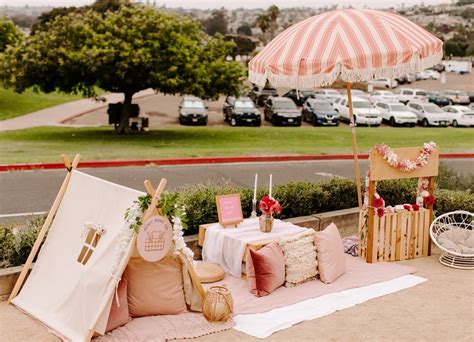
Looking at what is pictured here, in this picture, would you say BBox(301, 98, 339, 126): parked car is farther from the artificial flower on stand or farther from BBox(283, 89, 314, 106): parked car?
the artificial flower on stand

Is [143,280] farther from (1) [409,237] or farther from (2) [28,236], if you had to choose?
(1) [409,237]

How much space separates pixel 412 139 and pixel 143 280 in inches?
982

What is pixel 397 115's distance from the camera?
39344 mm

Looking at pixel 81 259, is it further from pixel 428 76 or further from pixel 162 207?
pixel 428 76

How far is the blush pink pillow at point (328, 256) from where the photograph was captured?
8719mm

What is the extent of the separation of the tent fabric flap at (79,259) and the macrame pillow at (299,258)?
236cm

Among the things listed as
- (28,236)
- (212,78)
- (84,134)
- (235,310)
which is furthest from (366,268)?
(84,134)

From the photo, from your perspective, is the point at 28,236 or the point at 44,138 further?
the point at 44,138

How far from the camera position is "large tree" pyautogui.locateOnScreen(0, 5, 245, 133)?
87.7 feet

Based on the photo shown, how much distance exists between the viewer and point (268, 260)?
8.14 m

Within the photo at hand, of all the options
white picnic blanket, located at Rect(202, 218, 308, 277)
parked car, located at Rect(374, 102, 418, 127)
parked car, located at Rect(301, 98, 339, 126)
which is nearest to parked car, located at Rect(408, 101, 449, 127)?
parked car, located at Rect(374, 102, 418, 127)

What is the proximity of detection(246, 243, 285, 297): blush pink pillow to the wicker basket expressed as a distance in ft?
2.79

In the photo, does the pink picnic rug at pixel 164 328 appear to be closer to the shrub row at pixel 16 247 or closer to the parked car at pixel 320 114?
the shrub row at pixel 16 247

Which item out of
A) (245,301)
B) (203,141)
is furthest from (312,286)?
(203,141)
